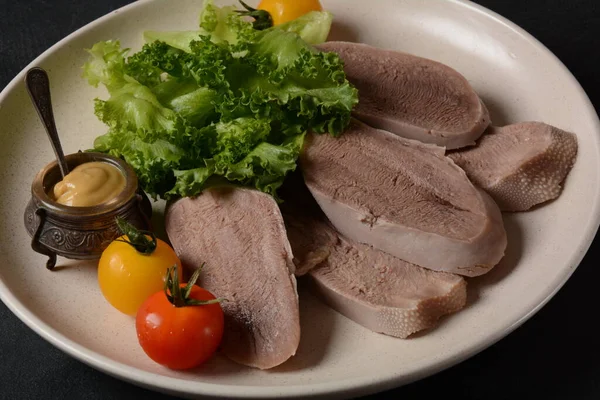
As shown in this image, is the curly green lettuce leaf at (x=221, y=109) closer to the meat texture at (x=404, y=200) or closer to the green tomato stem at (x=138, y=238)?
the meat texture at (x=404, y=200)

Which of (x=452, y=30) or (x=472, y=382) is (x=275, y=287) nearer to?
(x=472, y=382)

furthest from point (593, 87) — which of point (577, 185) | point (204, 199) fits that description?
point (204, 199)

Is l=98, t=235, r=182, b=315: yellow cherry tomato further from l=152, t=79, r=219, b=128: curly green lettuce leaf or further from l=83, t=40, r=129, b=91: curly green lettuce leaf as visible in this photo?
l=83, t=40, r=129, b=91: curly green lettuce leaf

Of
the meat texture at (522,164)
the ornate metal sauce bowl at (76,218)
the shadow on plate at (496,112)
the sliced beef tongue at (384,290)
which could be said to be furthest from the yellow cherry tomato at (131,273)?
the shadow on plate at (496,112)

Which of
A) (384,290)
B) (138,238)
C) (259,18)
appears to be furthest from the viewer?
(259,18)

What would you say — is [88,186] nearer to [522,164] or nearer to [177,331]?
[177,331]

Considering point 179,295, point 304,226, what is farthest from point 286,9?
point 179,295
